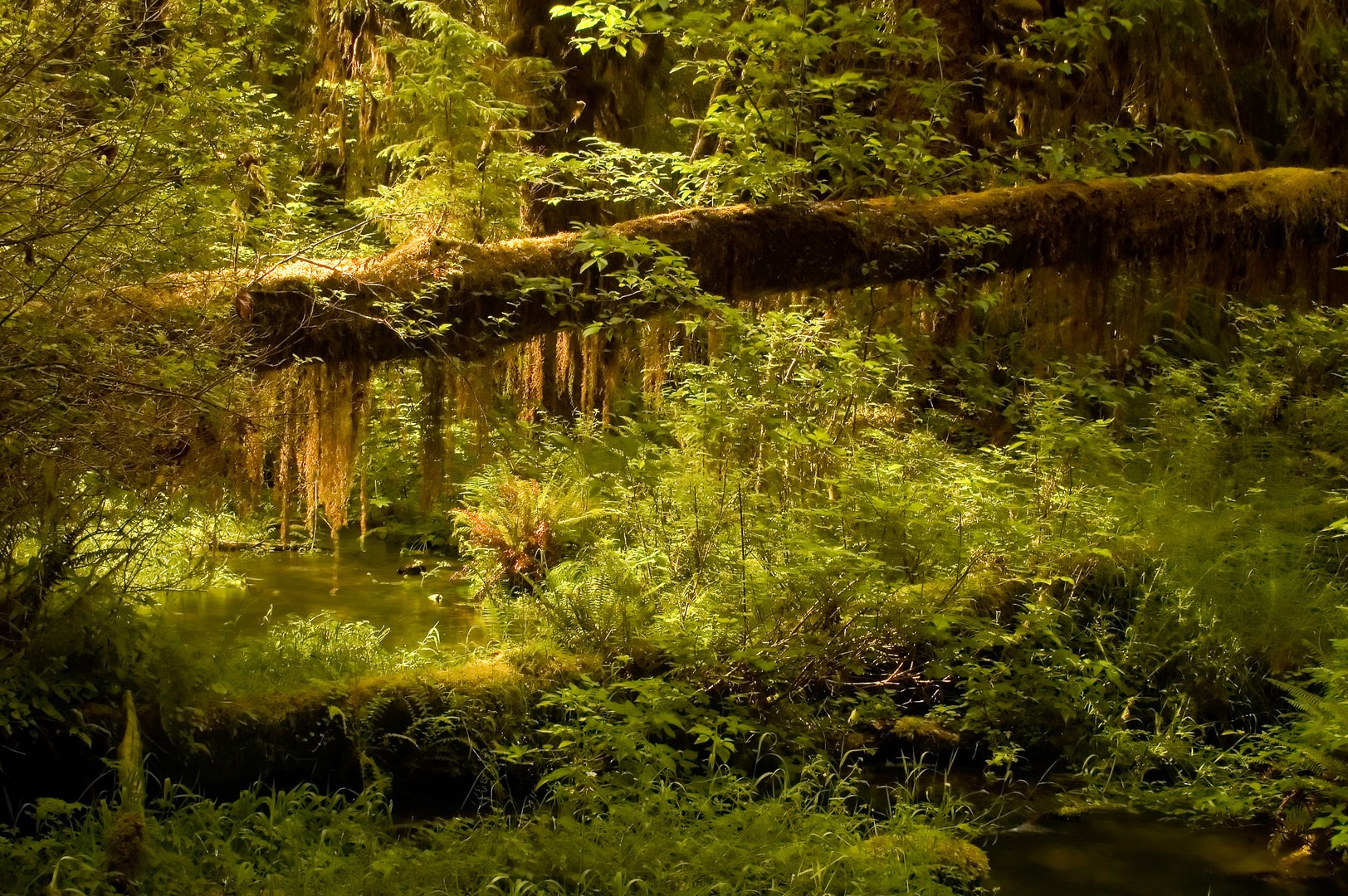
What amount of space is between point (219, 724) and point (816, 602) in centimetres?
349

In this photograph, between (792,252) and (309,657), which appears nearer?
(309,657)

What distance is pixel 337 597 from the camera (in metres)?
9.83

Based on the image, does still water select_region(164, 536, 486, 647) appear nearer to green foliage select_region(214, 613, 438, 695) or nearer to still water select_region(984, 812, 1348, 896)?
green foliage select_region(214, 613, 438, 695)

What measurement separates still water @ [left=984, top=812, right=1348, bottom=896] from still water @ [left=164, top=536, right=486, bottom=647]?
4250 mm

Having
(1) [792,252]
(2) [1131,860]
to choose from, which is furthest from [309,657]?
(2) [1131,860]

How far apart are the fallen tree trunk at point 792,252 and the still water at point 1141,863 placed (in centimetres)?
362

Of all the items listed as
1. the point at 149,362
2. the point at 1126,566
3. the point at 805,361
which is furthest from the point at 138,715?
the point at 1126,566

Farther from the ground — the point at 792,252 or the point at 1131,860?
the point at 792,252

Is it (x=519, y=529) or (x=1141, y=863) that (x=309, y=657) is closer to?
(x=519, y=529)

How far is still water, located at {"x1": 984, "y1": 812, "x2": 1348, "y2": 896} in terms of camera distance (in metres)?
5.27

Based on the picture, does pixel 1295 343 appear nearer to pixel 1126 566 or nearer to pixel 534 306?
pixel 1126 566

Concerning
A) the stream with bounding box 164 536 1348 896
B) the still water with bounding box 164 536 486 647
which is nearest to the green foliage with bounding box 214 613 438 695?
the stream with bounding box 164 536 1348 896

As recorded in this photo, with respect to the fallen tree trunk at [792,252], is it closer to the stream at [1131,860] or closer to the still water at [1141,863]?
the stream at [1131,860]

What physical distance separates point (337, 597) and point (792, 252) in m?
5.45
